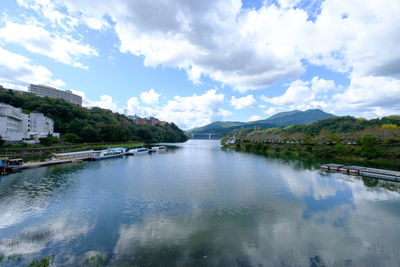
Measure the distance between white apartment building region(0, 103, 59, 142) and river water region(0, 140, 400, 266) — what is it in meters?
32.3

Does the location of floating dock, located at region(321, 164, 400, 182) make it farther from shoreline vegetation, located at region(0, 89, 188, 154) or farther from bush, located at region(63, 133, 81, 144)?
bush, located at region(63, 133, 81, 144)

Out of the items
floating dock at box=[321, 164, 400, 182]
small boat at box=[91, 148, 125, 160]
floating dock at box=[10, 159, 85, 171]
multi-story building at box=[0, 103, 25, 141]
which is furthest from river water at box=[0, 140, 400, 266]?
multi-story building at box=[0, 103, 25, 141]

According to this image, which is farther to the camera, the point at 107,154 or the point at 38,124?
the point at 38,124

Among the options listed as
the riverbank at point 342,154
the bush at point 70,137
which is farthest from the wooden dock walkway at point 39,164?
the riverbank at point 342,154

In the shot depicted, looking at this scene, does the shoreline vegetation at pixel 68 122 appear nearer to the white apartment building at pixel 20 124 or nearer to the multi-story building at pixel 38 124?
the multi-story building at pixel 38 124

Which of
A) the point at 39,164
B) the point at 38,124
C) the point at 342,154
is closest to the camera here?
the point at 39,164

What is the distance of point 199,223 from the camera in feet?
40.5

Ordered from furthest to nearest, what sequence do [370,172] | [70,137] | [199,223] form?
1. [70,137]
2. [370,172]
3. [199,223]

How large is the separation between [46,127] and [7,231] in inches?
2368

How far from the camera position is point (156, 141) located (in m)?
109

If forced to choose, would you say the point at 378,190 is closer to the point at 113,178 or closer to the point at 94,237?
the point at 94,237

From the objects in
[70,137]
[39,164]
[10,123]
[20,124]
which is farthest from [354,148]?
[20,124]

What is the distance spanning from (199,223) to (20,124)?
6630cm

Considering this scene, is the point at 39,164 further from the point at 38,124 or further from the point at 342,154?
the point at 342,154
